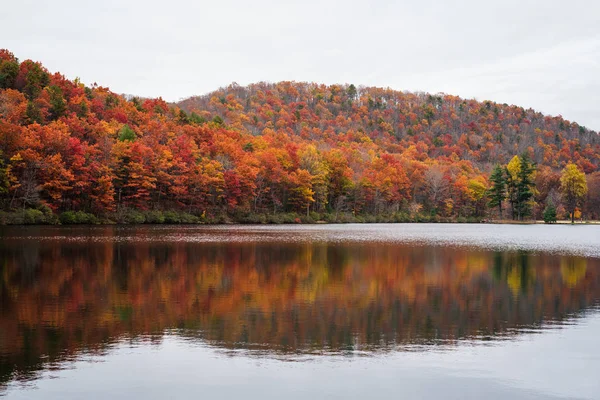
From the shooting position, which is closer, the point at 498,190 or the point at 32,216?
the point at 32,216

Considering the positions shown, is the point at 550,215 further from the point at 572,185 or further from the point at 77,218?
the point at 77,218

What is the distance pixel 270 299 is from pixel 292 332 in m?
4.02

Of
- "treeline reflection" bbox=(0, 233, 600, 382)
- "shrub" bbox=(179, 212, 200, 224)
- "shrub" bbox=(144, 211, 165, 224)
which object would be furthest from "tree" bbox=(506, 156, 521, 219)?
"treeline reflection" bbox=(0, 233, 600, 382)

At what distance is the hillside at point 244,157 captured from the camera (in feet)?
198

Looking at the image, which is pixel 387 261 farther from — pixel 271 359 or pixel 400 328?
pixel 271 359

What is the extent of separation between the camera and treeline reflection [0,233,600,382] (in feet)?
37.4

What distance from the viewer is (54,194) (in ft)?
188

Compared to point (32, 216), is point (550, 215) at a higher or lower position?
lower

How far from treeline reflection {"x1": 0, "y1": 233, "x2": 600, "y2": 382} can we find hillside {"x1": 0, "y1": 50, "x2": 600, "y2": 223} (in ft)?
111

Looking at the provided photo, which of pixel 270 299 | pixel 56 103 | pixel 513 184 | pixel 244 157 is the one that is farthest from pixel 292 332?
pixel 513 184

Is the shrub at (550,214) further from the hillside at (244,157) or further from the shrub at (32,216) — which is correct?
the shrub at (32,216)

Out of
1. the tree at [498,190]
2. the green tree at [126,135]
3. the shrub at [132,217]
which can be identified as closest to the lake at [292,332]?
the shrub at [132,217]

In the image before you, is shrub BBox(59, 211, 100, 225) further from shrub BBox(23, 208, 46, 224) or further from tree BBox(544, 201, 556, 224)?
tree BBox(544, 201, 556, 224)

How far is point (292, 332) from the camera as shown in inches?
470
